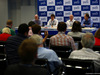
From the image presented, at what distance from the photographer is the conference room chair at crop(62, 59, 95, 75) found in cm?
232

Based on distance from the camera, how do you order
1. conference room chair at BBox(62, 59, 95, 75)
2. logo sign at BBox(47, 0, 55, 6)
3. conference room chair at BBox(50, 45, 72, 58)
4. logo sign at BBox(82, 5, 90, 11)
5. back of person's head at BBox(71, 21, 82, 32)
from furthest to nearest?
logo sign at BBox(47, 0, 55, 6) < logo sign at BBox(82, 5, 90, 11) < back of person's head at BBox(71, 21, 82, 32) < conference room chair at BBox(50, 45, 72, 58) < conference room chair at BBox(62, 59, 95, 75)

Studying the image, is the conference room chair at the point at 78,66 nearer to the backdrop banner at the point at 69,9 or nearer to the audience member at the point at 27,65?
the audience member at the point at 27,65

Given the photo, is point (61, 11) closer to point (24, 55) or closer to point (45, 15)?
point (45, 15)

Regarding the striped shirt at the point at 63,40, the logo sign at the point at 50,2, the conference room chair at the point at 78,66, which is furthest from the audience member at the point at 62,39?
the logo sign at the point at 50,2

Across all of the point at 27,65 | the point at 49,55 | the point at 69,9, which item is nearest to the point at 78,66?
the point at 49,55

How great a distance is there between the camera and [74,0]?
9.79 m

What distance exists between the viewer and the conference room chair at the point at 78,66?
2.32 m

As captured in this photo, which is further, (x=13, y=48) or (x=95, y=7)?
(x=95, y=7)

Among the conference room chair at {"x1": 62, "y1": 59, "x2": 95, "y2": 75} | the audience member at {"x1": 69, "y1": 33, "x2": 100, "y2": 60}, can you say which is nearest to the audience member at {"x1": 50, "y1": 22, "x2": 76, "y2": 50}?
the audience member at {"x1": 69, "y1": 33, "x2": 100, "y2": 60}

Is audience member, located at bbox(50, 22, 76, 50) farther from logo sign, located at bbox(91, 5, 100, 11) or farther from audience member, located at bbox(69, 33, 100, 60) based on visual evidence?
logo sign, located at bbox(91, 5, 100, 11)

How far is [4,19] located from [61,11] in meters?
4.15

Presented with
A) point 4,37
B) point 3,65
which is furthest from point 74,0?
point 3,65

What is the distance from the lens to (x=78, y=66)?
2.39 m

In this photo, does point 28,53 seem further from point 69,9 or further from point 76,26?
point 69,9
